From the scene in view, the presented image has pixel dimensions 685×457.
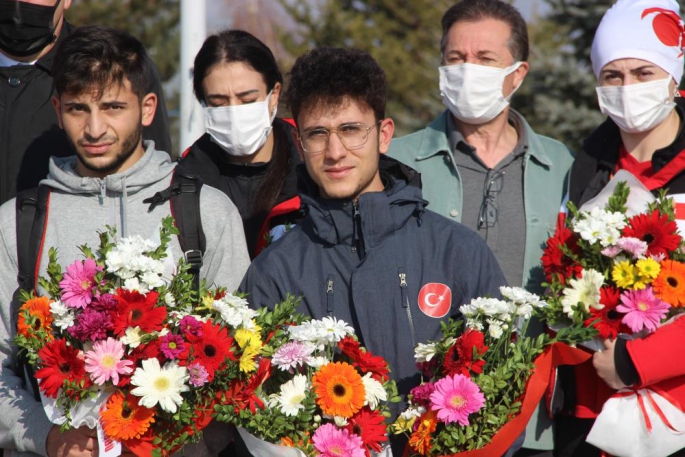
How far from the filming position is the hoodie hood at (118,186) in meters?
4.38

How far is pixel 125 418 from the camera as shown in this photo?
11.9 feet

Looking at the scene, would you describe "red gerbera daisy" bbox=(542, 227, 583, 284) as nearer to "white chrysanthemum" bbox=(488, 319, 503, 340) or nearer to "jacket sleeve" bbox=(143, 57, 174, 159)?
"white chrysanthemum" bbox=(488, 319, 503, 340)

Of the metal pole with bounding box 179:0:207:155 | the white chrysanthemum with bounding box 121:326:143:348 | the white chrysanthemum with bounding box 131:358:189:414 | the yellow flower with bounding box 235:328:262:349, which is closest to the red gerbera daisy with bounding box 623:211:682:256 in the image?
the yellow flower with bounding box 235:328:262:349

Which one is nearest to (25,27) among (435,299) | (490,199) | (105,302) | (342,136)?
(342,136)

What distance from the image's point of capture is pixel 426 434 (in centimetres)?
358

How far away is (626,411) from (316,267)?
5.05 ft

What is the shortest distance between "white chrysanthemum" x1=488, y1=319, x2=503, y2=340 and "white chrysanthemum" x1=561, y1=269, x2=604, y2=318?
1.64 ft

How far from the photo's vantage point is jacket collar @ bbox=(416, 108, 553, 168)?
205 inches

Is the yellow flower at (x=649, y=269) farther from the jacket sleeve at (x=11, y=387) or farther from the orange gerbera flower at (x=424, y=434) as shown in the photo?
the jacket sleeve at (x=11, y=387)

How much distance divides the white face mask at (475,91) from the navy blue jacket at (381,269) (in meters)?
1.18

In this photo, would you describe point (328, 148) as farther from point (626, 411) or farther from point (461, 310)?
point (626, 411)

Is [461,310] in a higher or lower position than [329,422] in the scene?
higher

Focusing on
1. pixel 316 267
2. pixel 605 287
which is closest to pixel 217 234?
pixel 316 267

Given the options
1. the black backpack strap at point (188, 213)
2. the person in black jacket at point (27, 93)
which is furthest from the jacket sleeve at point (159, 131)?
the black backpack strap at point (188, 213)
